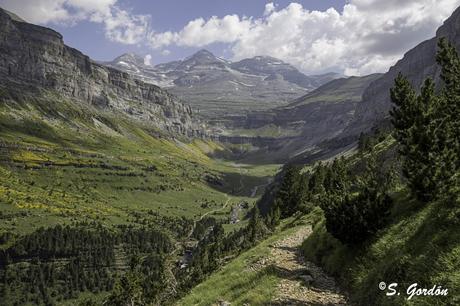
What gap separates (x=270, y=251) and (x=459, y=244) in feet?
75.5

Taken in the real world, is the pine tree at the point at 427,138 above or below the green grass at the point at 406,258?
above

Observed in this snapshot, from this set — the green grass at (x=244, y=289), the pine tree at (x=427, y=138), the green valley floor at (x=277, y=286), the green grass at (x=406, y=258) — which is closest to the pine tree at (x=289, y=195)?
the green valley floor at (x=277, y=286)

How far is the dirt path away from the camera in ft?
67.5

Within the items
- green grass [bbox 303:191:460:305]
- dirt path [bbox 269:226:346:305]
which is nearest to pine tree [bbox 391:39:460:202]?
green grass [bbox 303:191:460:305]

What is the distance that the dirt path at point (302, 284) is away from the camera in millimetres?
20578

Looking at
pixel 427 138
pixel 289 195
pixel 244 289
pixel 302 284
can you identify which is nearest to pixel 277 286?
pixel 302 284

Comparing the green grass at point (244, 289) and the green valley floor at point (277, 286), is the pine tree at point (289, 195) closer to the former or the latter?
→ the green valley floor at point (277, 286)

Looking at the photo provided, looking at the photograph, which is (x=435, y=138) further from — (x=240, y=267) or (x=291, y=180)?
(x=291, y=180)

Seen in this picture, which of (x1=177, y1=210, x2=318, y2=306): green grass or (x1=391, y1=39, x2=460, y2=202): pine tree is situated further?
(x1=391, y1=39, x2=460, y2=202): pine tree

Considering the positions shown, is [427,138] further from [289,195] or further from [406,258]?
[289,195]

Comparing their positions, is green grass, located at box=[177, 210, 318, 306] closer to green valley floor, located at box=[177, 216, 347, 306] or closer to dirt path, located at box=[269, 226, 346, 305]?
green valley floor, located at box=[177, 216, 347, 306]

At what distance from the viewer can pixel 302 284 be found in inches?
923

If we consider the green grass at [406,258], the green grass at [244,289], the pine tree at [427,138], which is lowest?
the green grass at [244,289]

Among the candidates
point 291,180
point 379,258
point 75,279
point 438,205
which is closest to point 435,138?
point 438,205
